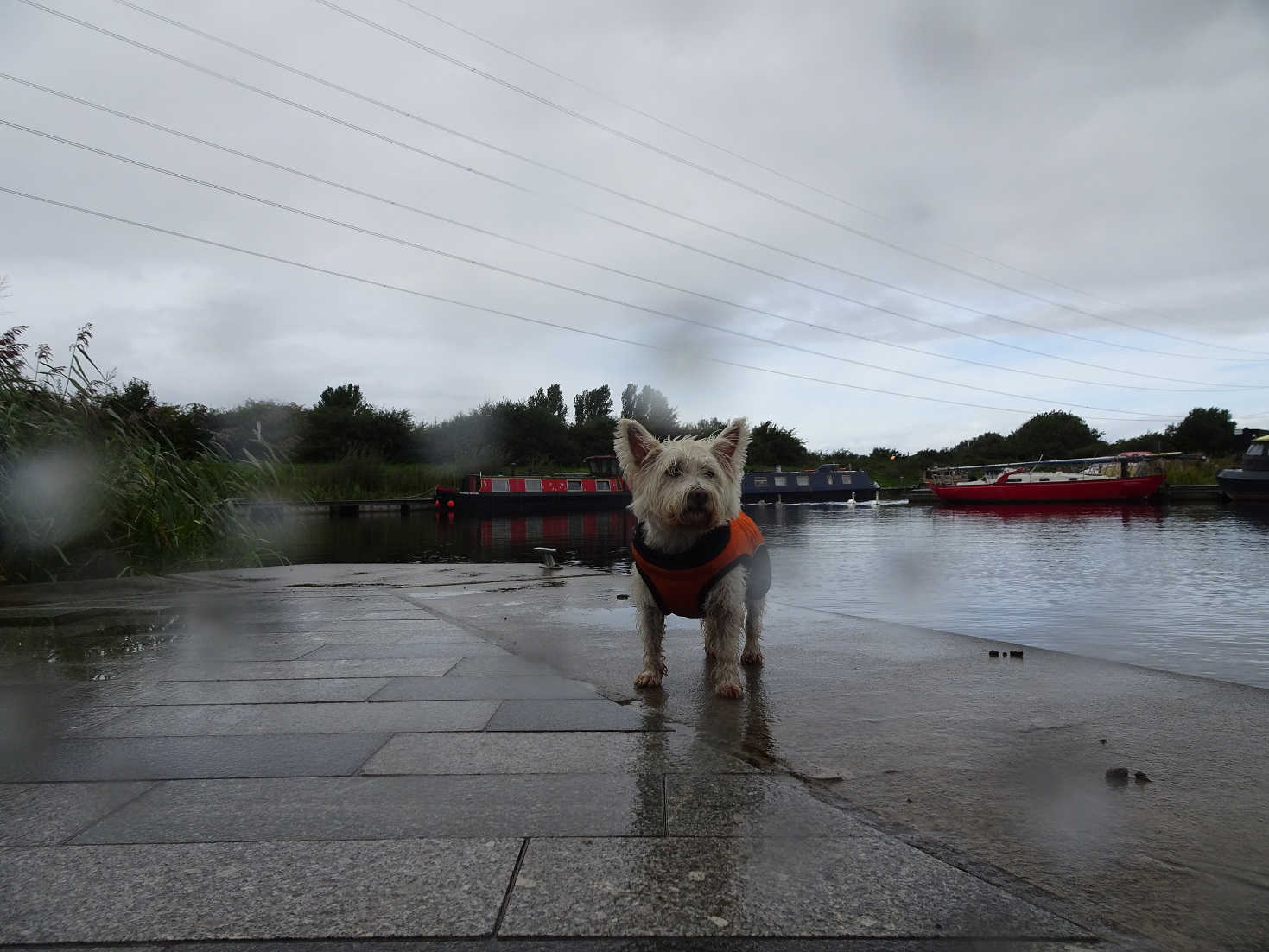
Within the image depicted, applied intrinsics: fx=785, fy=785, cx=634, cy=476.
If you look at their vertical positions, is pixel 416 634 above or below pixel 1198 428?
below

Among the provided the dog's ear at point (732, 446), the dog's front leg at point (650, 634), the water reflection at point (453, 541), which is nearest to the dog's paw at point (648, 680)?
the dog's front leg at point (650, 634)

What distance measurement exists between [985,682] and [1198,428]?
106m

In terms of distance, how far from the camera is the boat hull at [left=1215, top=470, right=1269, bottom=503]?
37469mm

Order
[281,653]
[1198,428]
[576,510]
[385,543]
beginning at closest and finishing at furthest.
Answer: [281,653] → [385,543] → [576,510] → [1198,428]

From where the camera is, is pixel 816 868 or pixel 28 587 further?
pixel 28 587

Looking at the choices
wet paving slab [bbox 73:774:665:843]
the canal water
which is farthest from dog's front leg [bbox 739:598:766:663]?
the canal water

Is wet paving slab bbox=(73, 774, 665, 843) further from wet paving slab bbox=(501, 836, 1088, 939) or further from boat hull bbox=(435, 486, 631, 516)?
boat hull bbox=(435, 486, 631, 516)

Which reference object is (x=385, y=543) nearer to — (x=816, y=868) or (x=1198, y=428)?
(x=816, y=868)

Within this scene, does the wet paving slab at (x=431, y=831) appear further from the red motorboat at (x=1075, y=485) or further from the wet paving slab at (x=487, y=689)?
the red motorboat at (x=1075, y=485)

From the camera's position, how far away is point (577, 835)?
2305mm

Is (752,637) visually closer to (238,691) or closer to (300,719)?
(300,719)

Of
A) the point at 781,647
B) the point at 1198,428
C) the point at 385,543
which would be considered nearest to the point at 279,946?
the point at 781,647

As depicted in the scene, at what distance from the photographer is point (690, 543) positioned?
464 centimetres

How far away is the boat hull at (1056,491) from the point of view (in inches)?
1743
